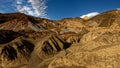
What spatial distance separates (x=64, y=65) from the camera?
3728 cm

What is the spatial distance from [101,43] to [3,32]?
43.2m

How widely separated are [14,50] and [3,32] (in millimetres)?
17874

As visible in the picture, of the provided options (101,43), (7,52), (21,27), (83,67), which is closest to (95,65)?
(83,67)

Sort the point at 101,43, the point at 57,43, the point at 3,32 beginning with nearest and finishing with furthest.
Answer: the point at 101,43 → the point at 57,43 → the point at 3,32

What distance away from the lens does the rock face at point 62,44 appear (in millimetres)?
33219

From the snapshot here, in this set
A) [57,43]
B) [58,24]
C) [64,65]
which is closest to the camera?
[64,65]

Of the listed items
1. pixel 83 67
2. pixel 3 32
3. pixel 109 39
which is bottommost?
pixel 83 67

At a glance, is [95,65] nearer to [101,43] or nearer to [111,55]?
[111,55]

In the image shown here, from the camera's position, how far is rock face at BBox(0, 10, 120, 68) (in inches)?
1308

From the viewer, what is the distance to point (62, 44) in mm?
66875

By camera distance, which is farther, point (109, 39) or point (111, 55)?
point (109, 39)

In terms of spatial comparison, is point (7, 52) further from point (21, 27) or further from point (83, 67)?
point (21, 27)

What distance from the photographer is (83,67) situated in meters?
33.4

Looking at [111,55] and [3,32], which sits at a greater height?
[3,32]
